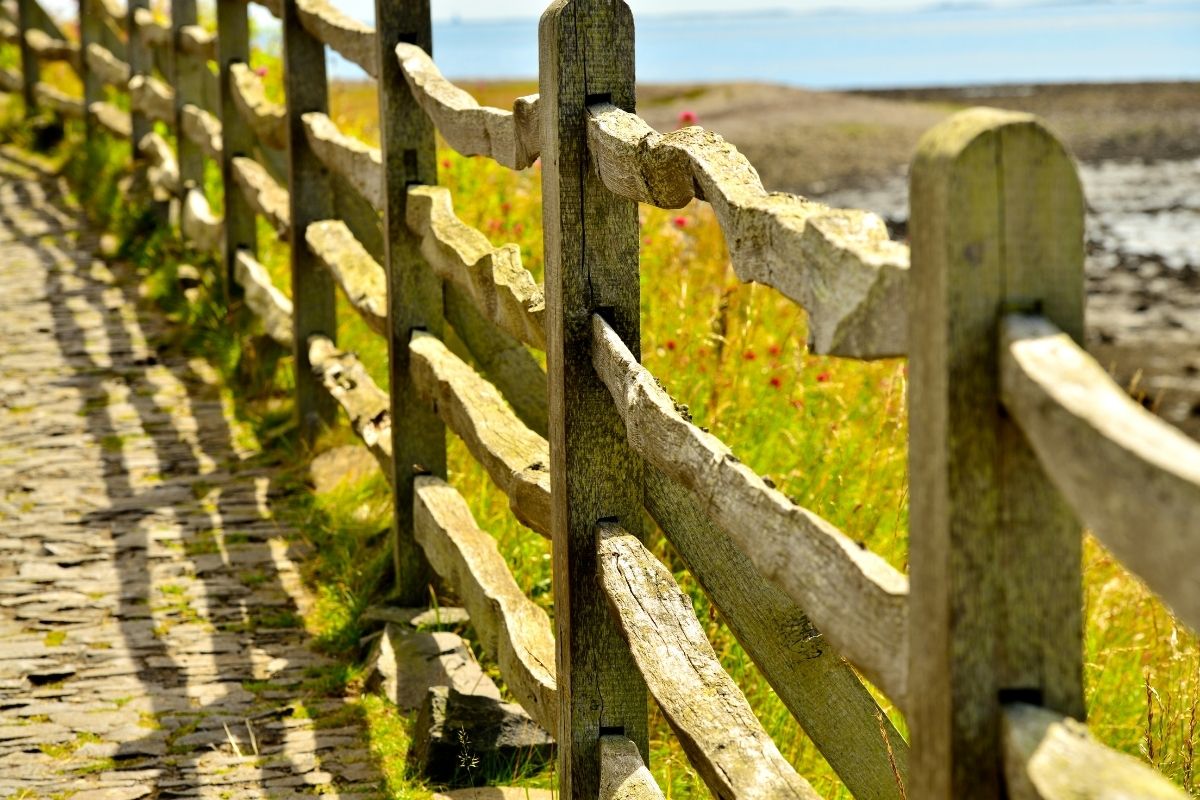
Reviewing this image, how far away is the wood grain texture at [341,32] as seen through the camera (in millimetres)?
4949

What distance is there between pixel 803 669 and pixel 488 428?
1302 millimetres

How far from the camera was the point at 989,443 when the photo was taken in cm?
167

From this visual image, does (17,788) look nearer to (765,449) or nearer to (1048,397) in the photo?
(765,449)

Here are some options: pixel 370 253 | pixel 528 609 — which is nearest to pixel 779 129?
pixel 370 253

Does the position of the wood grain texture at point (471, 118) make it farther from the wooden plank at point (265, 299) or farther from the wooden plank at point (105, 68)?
the wooden plank at point (105, 68)

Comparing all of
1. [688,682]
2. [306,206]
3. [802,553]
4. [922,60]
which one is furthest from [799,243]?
[922,60]

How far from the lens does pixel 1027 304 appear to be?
5.44 feet

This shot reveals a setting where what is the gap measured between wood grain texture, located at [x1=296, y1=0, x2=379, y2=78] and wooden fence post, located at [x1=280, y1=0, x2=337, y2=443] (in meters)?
0.15

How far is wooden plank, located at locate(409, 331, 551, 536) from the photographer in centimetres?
358

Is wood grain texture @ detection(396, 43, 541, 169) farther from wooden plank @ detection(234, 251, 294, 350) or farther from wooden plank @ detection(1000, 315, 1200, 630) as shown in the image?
wooden plank @ detection(234, 251, 294, 350)

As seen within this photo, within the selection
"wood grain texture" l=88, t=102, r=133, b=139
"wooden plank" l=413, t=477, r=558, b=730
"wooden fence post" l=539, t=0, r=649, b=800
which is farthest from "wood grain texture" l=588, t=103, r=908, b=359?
"wood grain texture" l=88, t=102, r=133, b=139

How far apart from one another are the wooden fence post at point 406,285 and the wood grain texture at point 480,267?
0.10 metres

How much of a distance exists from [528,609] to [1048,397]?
2505mm

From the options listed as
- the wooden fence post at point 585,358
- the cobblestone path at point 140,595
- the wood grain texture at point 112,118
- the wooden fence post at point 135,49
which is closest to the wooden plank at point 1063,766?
the wooden fence post at point 585,358
